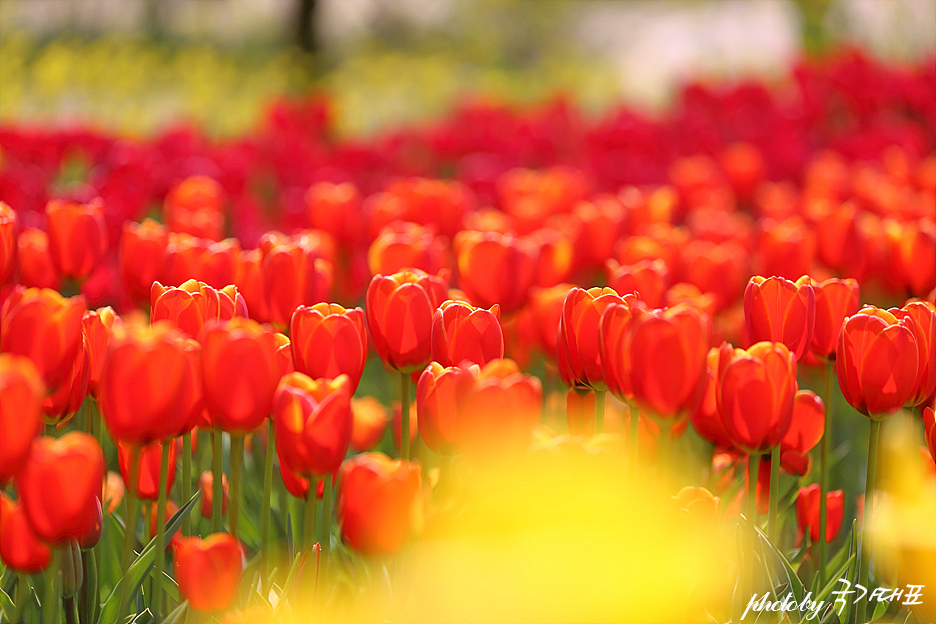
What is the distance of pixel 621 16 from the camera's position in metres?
23.2

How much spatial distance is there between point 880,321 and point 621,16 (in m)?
23.2

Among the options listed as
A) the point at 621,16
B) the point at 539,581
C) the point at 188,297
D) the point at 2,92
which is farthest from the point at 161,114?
the point at 621,16

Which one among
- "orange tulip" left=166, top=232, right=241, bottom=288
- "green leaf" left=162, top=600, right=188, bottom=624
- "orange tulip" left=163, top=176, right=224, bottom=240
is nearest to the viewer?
"green leaf" left=162, top=600, right=188, bottom=624

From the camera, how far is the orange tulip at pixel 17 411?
0.95m

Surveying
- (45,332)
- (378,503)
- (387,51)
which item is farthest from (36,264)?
(387,51)

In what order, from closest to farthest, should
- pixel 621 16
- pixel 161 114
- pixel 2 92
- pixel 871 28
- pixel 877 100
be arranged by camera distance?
pixel 877 100 < pixel 2 92 < pixel 161 114 < pixel 871 28 < pixel 621 16

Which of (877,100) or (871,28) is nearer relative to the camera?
(877,100)

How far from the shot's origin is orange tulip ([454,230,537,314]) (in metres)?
1.83

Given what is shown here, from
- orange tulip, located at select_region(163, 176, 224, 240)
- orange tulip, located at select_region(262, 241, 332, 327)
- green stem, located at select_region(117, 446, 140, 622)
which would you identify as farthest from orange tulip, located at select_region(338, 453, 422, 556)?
orange tulip, located at select_region(163, 176, 224, 240)

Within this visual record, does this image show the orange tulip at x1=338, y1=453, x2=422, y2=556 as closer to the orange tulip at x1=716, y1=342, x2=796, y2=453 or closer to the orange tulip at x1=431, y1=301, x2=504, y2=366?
the orange tulip at x1=431, y1=301, x2=504, y2=366

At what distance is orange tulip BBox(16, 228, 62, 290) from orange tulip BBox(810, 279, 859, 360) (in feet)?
4.55

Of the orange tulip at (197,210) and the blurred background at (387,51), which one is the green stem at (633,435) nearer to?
the orange tulip at (197,210)

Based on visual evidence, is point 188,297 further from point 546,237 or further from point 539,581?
point 546,237

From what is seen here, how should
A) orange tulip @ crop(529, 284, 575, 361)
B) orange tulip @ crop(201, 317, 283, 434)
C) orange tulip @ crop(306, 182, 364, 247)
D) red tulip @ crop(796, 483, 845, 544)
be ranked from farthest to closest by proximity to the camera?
orange tulip @ crop(306, 182, 364, 247)
orange tulip @ crop(529, 284, 575, 361)
red tulip @ crop(796, 483, 845, 544)
orange tulip @ crop(201, 317, 283, 434)
